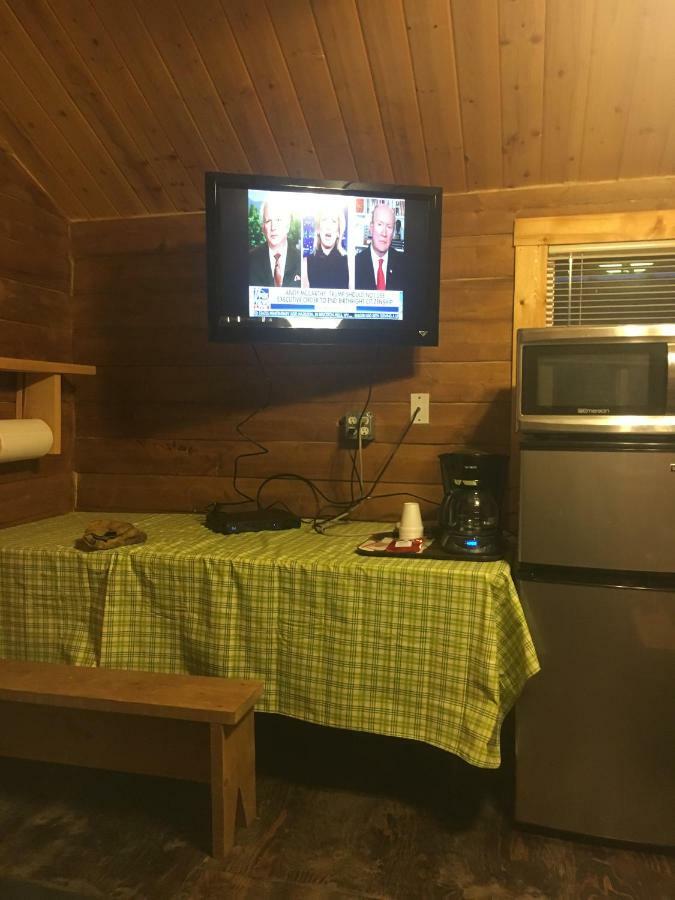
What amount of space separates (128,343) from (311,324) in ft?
2.90

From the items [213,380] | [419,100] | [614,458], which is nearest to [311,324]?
[213,380]

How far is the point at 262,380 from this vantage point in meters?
2.69

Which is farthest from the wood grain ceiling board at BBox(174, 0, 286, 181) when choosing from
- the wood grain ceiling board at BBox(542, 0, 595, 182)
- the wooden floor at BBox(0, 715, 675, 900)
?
the wooden floor at BBox(0, 715, 675, 900)

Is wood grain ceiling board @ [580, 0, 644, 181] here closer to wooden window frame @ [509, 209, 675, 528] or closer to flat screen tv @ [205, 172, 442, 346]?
wooden window frame @ [509, 209, 675, 528]

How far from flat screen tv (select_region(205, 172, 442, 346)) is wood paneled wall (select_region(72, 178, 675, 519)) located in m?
0.25

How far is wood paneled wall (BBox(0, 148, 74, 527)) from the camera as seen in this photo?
8.30ft

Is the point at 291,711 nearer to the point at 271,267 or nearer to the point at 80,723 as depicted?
the point at 80,723

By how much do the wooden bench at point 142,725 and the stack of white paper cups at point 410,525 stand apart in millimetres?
621

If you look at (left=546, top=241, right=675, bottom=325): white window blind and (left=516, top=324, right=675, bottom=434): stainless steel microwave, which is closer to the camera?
(left=516, top=324, right=675, bottom=434): stainless steel microwave

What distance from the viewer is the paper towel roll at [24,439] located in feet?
7.61

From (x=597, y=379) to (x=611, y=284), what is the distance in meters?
0.68

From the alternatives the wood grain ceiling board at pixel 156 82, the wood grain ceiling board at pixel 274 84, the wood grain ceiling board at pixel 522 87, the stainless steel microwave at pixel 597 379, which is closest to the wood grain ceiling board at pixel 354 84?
the wood grain ceiling board at pixel 274 84

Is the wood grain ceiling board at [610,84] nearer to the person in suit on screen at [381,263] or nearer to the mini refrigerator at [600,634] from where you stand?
the person in suit on screen at [381,263]

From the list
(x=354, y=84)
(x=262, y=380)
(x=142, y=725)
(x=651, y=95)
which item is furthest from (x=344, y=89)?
(x=142, y=725)
